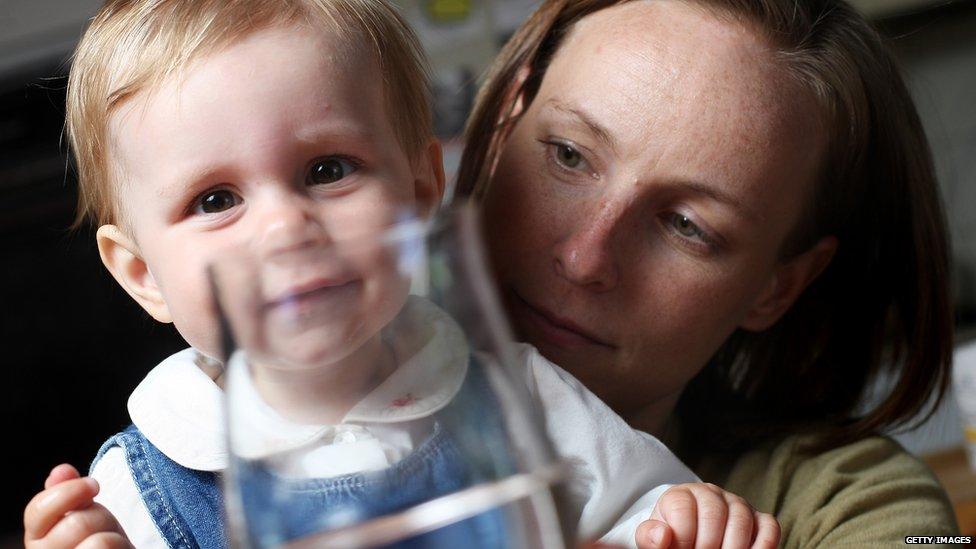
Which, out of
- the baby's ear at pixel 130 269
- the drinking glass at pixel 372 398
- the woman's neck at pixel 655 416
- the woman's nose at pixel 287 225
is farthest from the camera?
the woman's neck at pixel 655 416

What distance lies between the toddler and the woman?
80 mm

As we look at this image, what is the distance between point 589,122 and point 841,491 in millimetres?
301

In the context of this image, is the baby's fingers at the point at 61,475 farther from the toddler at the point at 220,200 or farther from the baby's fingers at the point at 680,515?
the baby's fingers at the point at 680,515

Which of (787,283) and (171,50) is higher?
(171,50)

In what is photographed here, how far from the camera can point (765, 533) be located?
463 millimetres

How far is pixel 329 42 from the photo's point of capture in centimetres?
48

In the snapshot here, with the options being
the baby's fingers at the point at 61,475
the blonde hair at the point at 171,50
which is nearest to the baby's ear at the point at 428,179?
the blonde hair at the point at 171,50

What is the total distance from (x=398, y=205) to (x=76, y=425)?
0.35m

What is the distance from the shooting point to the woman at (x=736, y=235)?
0.56m

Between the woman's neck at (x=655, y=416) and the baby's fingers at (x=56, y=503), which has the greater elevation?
the baby's fingers at (x=56, y=503)

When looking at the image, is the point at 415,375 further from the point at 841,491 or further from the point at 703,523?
the point at 841,491

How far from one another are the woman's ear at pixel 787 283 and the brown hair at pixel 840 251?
1 cm

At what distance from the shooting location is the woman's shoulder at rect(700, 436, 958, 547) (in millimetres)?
611

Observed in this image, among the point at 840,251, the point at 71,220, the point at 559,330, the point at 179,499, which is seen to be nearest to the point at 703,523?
the point at 559,330
